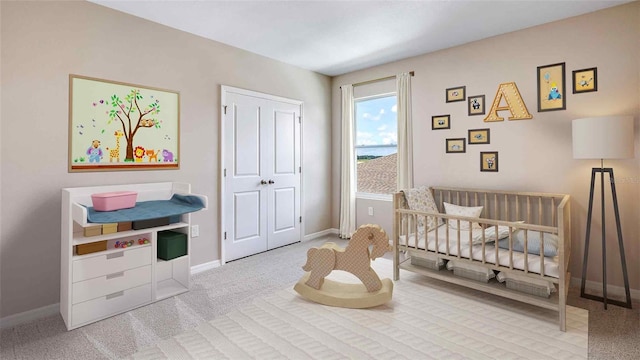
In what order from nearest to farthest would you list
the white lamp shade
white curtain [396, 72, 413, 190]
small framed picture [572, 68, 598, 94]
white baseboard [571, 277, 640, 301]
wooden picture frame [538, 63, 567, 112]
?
1. the white lamp shade
2. white baseboard [571, 277, 640, 301]
3. small framed picture [572, 68, 598, 94]
4. wooden picture frame [538, 63, 567, 112]
5. white curtain [396, 72, 413, 190]

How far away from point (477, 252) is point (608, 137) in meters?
1.29

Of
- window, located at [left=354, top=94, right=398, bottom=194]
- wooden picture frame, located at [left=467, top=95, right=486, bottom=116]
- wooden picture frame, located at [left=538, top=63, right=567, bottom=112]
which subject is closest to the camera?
wooden picture frame, located at [left=538, top=63, right=567, bottom=112]

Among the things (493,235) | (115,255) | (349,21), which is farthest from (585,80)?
(115,255)

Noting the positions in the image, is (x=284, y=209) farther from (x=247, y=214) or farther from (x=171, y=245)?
(x=171, y=245)

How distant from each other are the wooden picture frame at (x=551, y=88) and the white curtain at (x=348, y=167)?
231cm

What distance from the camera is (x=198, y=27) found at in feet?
10.2

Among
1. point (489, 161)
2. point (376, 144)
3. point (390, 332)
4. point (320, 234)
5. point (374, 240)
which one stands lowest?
point (390, 332)

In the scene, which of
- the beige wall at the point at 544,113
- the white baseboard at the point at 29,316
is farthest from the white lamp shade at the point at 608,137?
the white baseboard at the point at 29,316

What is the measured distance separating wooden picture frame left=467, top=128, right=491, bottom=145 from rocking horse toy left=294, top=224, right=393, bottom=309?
176cm

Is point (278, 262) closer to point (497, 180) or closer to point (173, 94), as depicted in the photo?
point (173, 94)

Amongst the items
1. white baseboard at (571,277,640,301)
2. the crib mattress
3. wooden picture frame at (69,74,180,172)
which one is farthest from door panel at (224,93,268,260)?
white baseboard at (571,277,640,301)

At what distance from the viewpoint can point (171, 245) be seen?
2.69 meters

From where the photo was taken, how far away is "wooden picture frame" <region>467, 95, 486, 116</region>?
343cm

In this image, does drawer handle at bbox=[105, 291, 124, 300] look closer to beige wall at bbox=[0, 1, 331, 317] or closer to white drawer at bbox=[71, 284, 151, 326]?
white drawer at bbox=[71, 284, 151, 326]
